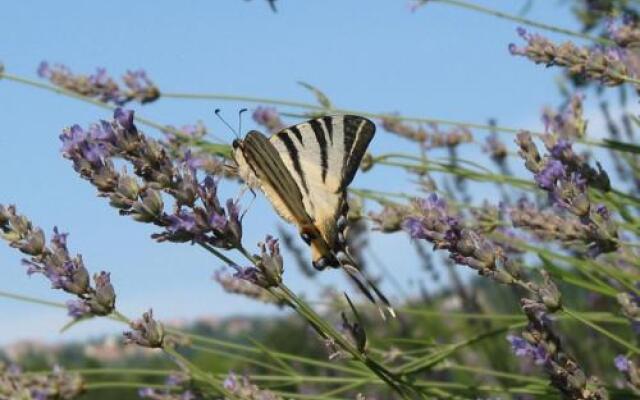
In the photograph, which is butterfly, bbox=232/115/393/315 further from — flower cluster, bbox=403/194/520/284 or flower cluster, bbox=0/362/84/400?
flower cluster, bbox=0/362/84/400

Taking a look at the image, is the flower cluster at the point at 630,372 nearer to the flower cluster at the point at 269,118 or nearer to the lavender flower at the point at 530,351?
the lavender flower at the point at 530,351

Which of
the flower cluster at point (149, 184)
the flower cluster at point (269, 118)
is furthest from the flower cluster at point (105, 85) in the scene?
the flower cluster at point (149, 184)

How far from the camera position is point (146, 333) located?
162cm

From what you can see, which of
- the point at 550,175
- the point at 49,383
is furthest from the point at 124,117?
the point at 49,383

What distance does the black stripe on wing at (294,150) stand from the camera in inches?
74.6

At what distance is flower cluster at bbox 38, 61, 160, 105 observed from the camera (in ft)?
8.99

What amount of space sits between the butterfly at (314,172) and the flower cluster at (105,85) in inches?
36.4

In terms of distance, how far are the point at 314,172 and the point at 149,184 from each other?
42 cm

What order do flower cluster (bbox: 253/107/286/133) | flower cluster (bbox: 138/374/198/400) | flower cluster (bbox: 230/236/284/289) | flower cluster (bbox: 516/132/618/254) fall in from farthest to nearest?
flower cluster (bbox: 253/107/286/133) → flower cluster (bbox: 138/374/198/400) → flower cluster (bbox: 516/132/618/254) → flower cluster (bbox: 230/236/284/289)

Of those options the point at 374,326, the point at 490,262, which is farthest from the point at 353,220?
the point at 374,326

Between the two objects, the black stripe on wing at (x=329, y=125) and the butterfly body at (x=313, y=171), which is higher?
the black stripe on wing at (x=329, y=125)

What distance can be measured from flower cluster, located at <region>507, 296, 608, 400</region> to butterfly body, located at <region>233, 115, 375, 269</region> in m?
0.34

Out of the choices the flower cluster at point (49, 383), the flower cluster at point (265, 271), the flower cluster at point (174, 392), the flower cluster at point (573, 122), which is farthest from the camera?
the flower cluster at point (573, 122)

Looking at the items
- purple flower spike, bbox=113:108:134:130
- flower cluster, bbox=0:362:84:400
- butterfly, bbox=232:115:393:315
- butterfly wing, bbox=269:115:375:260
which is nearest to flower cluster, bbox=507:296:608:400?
butterfly, bbox=232:115:393:315
